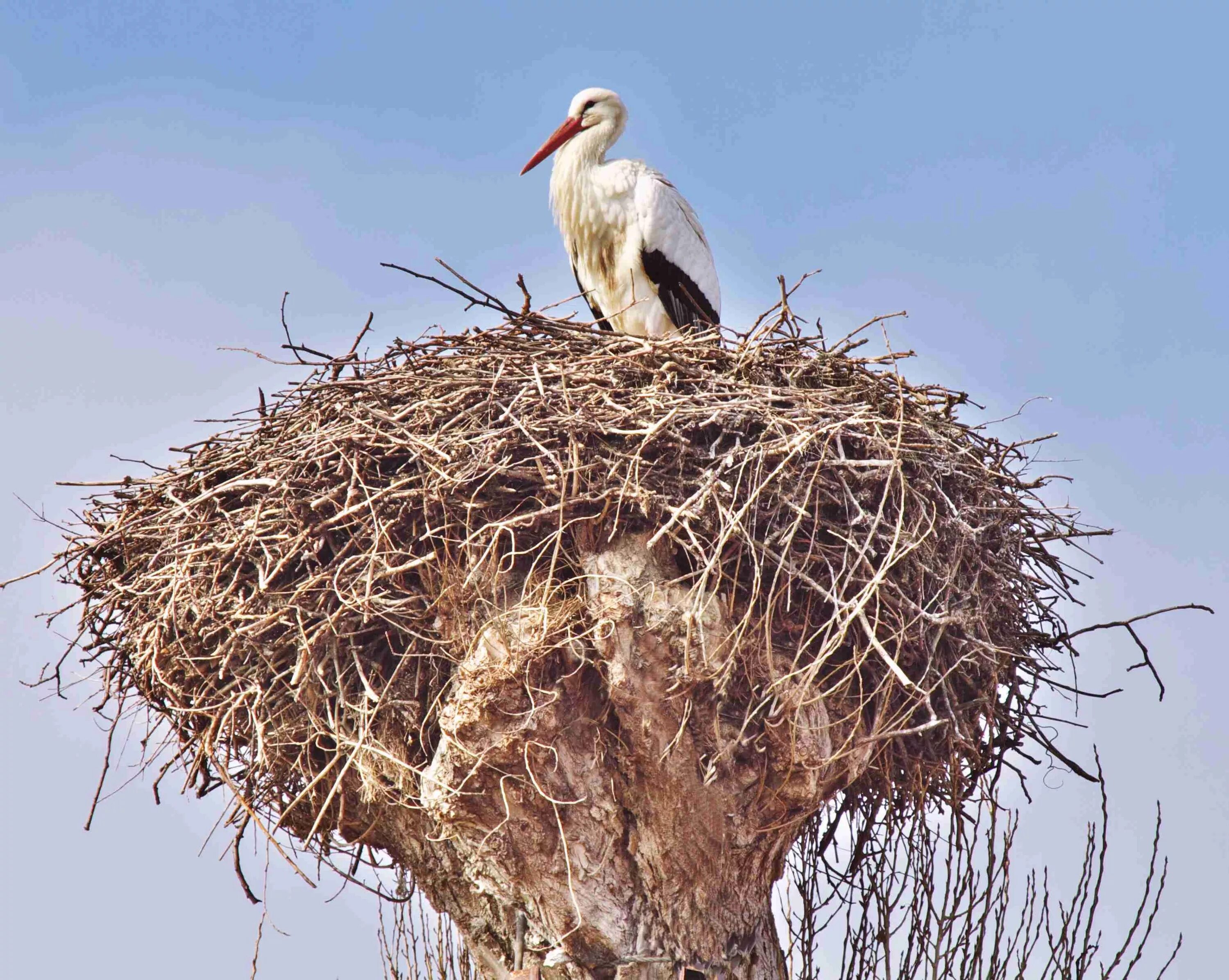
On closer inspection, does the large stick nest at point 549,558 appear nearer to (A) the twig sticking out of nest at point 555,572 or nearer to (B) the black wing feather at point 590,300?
Result: (A) the twig sticking out of nest at point 555,572

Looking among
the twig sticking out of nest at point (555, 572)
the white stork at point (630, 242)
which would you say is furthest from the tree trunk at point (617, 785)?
the white stork at point (630, 242)

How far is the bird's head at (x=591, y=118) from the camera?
21.1ft

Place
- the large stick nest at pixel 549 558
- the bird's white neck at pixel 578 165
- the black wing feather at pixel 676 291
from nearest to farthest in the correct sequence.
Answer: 1. the large stick nest at pixel 549 558
2. the black wing feather at pixel 676 291
3. the bird's white neck at pixel 578 165

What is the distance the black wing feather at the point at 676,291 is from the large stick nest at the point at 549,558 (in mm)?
1580

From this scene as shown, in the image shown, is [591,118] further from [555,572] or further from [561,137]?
[555,572]

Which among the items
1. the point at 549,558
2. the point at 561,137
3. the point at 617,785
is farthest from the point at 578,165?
the point at 617,785

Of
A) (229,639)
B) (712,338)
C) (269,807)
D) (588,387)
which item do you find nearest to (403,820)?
(269,807)

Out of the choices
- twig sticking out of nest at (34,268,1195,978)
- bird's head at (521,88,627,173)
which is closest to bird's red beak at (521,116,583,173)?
bird's head at (521,88,627,173)

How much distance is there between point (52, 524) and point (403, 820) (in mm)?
1498

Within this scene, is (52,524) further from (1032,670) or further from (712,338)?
(1032,670)

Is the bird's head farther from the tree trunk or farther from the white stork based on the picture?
the tree trunk

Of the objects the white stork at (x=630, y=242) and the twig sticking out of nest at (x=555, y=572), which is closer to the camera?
the twig sticking out of nest at (x=555, y=572)

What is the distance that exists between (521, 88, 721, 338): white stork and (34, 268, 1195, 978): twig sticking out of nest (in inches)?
64.3

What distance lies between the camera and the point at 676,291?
19.8 ft
